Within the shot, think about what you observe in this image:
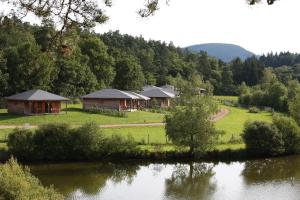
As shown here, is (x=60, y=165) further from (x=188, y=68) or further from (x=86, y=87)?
(x=188, y=68)

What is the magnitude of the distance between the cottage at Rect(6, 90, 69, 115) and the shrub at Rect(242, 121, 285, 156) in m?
22.5

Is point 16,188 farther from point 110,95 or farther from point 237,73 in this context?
point 237,73

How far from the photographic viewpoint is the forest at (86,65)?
815 centimetres

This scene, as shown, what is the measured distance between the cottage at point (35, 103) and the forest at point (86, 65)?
321cm

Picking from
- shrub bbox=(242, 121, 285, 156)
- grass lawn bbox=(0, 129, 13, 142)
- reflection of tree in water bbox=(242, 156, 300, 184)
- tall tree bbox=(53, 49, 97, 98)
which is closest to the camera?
reflection of tree in water bbox=(242, 156, 300, 184)

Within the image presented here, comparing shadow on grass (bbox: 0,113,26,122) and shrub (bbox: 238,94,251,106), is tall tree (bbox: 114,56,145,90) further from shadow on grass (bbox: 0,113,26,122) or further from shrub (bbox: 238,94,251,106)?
shadow on grass (bbox: 0,113,26,122)

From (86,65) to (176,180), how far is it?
45.7 meters

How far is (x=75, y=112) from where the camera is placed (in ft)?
189

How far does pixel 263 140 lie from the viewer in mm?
42969

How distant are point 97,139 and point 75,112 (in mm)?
18883

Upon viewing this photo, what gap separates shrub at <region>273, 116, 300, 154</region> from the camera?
4397 centimetres

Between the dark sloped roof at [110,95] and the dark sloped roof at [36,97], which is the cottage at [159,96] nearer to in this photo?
the dark sloped roof at [110,95]

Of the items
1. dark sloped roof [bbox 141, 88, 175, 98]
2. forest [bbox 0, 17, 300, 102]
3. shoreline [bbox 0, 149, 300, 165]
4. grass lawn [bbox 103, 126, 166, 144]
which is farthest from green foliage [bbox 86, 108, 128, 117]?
dark sloped roof [bbox 141, 88, 175, 98]

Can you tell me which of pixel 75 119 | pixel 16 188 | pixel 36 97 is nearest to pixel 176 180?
pixel 16 188
